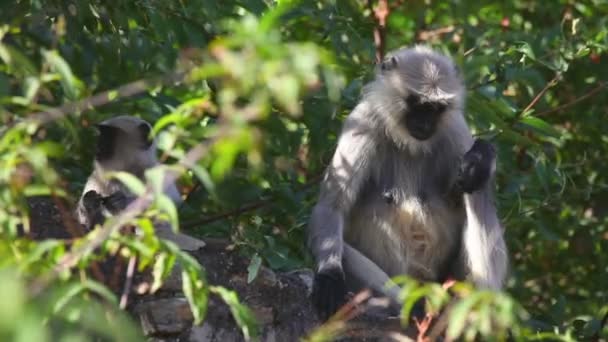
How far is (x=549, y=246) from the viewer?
7.27 m

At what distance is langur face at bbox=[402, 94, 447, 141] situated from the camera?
524cm

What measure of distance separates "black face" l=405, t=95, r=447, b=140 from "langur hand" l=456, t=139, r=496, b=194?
0.21 metres

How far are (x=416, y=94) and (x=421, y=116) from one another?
9 centimetres

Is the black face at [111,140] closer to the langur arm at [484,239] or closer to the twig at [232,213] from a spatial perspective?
the twig at [232,213]

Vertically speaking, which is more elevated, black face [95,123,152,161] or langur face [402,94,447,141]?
langur face [402,94,447,141]

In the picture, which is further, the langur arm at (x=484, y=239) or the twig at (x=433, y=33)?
the twig at (x=433, y=33)

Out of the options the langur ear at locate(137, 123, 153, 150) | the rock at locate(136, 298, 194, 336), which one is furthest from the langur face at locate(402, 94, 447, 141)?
the rock at locate(136, 298, 194, 336)

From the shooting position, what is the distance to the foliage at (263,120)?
2.48 m

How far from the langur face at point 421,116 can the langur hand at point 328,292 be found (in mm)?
725

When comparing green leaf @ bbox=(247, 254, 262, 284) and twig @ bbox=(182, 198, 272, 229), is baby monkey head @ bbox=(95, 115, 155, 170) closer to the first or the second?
twig @ bbox=(182, 198, 272, 229)

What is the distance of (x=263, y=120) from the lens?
5.09 meters

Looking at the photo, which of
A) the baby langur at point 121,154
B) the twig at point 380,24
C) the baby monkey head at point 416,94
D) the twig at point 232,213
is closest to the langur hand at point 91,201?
the baby langur at point 121,154

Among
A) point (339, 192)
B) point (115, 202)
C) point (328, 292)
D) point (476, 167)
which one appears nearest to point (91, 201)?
point (115, 202)

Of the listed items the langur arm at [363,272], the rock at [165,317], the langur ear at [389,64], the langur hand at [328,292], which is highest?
the langur ear at [389,64]
